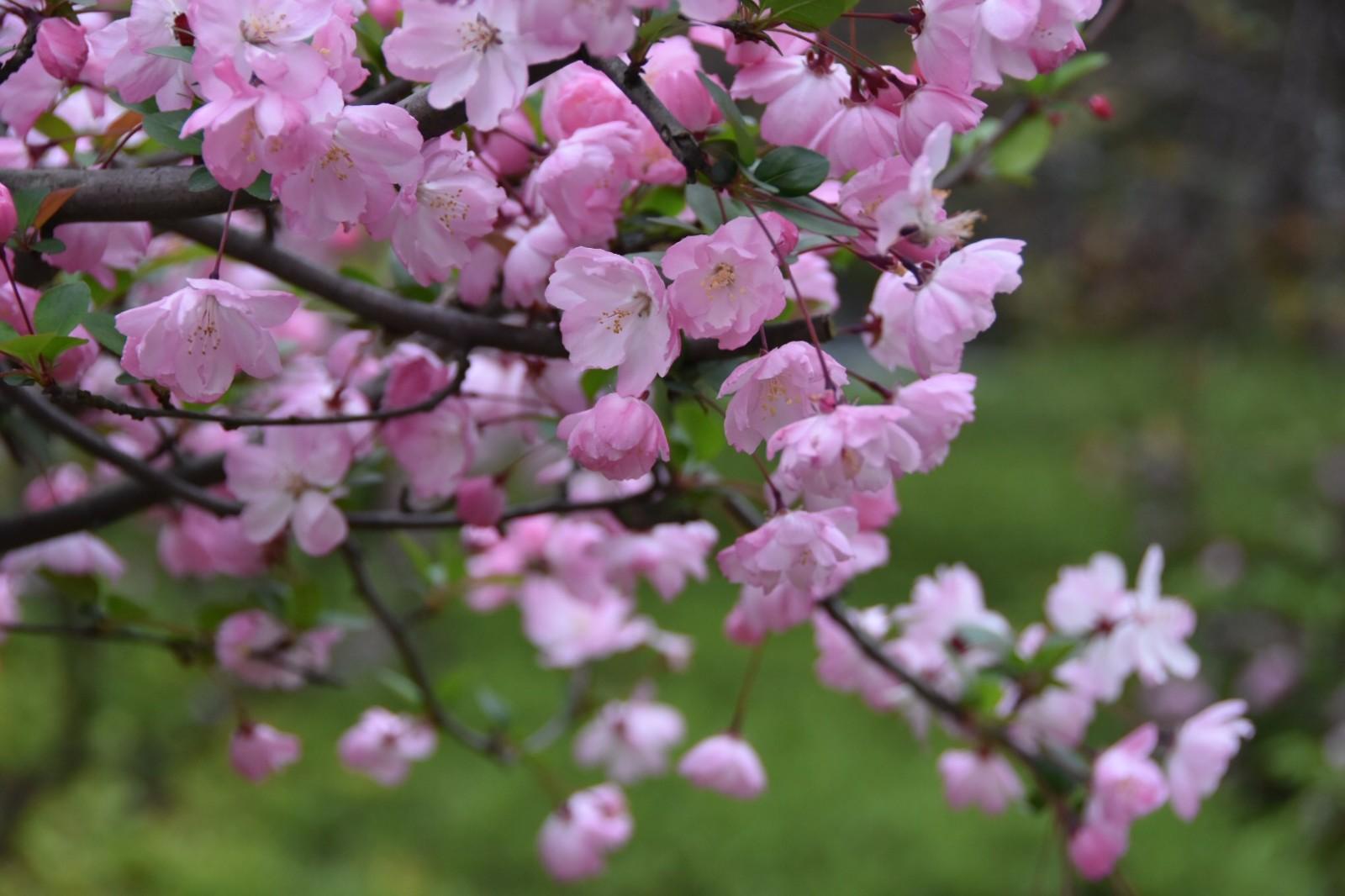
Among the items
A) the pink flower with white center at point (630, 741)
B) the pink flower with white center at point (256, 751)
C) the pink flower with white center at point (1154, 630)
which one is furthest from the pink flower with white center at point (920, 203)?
the pink flower with white center at point (630, 741)

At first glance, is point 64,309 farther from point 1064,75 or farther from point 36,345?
point 1064,75

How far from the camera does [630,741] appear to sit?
1354mm

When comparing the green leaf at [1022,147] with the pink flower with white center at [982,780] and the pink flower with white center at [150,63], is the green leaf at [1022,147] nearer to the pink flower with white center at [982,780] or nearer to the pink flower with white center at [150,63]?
the pink flower with white center at [982,780]

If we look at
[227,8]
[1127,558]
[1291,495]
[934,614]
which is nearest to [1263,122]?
[1291,495]

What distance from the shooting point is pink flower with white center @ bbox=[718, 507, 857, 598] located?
58 cm

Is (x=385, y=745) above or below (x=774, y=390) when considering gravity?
below

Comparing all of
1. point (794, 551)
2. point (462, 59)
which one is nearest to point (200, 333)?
point (462, 59)

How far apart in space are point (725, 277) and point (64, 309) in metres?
0.34

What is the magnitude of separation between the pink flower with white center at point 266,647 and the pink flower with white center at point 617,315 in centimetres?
58

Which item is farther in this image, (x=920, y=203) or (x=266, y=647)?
(x=266, y=647)

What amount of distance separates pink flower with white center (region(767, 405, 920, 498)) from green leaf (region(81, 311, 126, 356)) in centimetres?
34

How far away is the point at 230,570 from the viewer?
0.98 meters

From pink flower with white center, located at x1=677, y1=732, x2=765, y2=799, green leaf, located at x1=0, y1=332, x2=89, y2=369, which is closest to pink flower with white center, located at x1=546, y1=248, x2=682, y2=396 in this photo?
green leaf, located at x1=0, y1=332, x2=89, y2=369

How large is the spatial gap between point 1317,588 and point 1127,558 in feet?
7.61
